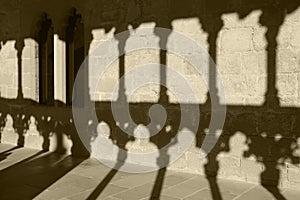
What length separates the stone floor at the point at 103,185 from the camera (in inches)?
110

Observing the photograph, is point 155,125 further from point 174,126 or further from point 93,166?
point 93,166

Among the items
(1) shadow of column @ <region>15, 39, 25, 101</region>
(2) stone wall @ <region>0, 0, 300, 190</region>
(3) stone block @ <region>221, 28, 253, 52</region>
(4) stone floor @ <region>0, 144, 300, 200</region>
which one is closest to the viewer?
(4) stone floor @ <region>0, 144, 300, 200</region>

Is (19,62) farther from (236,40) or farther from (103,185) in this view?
(236,40)

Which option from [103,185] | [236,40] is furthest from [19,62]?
[236,40]

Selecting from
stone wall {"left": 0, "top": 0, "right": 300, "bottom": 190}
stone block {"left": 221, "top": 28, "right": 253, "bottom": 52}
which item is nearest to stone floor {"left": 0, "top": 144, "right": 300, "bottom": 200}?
stone wall {"left": 0, "top": 0, "right": 300, "bottom": 190}

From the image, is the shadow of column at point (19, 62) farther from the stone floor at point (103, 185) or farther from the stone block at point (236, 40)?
the stone block at point (236, 40)

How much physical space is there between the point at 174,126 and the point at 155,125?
0.23 meters

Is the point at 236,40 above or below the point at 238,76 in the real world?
above

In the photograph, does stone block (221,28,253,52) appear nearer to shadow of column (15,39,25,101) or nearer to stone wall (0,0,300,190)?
stone wall (0,0,300,190)

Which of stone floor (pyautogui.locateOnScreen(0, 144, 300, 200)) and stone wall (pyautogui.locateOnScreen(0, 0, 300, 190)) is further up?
stone wall (pyautogui.locateOnScreen(0, 0, 300, 190))

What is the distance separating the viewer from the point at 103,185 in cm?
307

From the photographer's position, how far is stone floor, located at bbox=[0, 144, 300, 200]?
2791 millimetres

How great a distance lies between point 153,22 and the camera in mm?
3643

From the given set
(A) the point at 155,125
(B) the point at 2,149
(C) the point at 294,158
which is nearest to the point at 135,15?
(A) the point at 155,125
